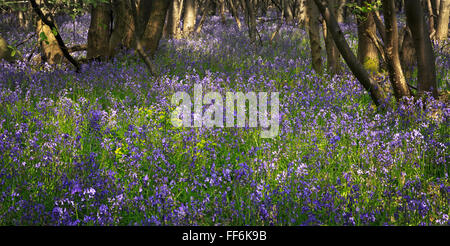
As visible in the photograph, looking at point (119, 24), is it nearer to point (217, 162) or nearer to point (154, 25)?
point (154, 25)

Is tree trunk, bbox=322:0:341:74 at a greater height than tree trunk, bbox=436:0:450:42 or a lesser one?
lesser

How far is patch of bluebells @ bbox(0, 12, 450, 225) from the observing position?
3426 millimetres

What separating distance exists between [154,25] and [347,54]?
507 centimetres

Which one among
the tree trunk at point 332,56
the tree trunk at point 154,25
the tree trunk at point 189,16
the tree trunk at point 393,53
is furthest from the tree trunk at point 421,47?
the tree trunk at point 189,16

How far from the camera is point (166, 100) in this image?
20.3ft

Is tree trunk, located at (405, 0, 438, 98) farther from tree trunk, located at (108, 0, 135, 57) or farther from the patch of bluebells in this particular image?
tree trunk, located at (108, 0, 135, 57)

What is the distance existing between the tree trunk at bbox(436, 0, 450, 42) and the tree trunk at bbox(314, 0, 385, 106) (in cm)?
556

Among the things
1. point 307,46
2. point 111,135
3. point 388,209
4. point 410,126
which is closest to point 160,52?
point 307,46

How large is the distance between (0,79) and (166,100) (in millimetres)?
3279

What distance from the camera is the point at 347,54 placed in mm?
5988

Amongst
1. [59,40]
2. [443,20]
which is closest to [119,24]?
[59,40]

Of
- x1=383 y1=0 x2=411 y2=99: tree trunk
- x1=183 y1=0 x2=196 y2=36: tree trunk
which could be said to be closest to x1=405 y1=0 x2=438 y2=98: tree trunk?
x1=383 y1=0 x2=411 y2=99: tree trunk

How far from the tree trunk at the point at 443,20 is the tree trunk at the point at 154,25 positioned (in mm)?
6182
